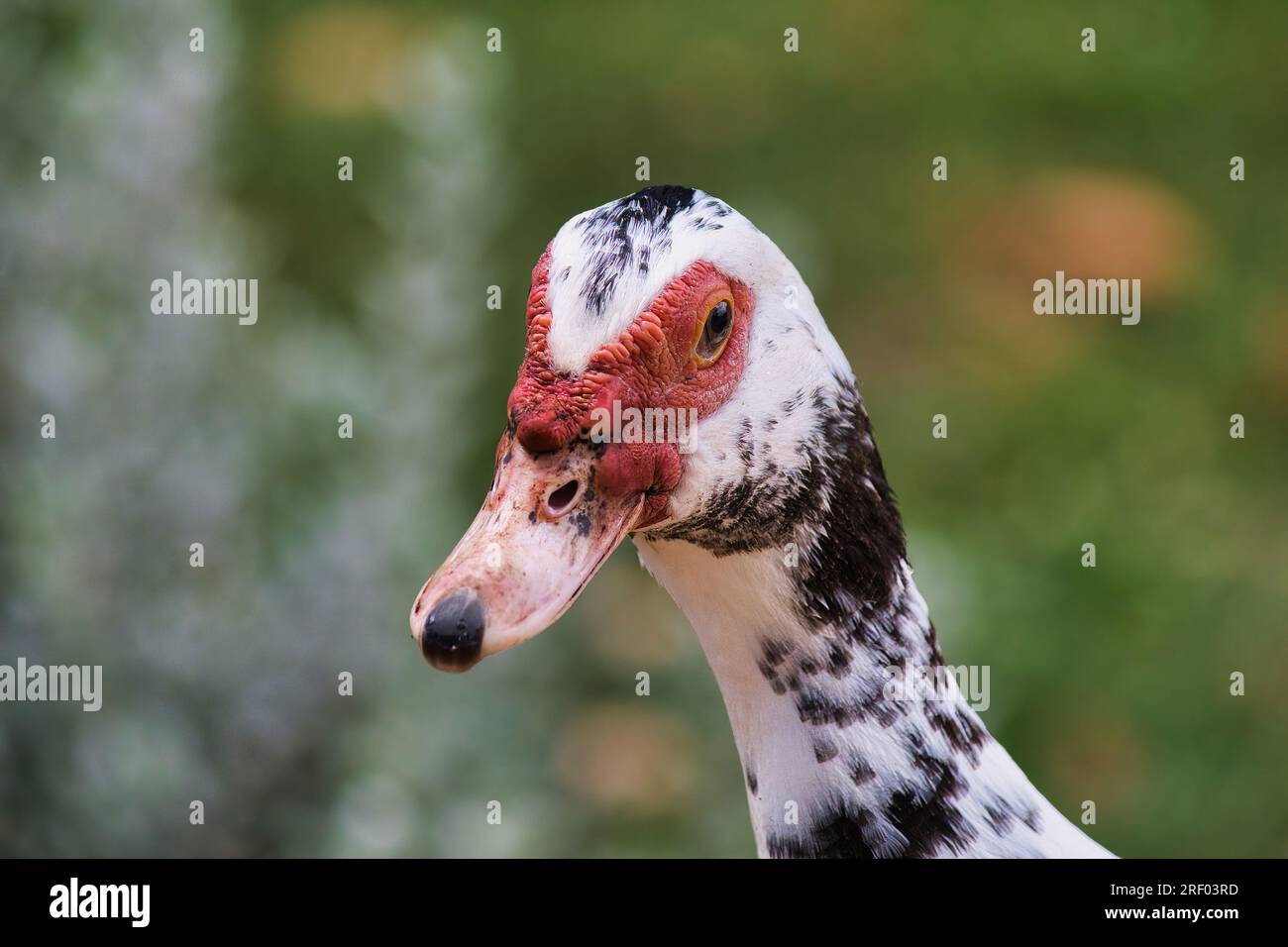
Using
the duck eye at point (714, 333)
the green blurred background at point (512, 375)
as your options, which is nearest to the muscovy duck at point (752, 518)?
the duck eye at point (714, 333)

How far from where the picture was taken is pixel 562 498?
1972 mm

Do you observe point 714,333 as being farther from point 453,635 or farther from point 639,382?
point 453,635

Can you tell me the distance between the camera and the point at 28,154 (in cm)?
395

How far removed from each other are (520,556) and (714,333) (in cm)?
42

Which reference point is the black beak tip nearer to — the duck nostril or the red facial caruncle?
the red facial caruncle

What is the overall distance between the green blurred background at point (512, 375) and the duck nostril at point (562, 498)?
1726 mm

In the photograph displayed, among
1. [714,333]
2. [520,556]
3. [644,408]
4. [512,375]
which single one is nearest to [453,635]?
[520,556]

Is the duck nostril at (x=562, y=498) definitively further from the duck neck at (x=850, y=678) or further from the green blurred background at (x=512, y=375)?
the green blurred background at (x=512, y=375)

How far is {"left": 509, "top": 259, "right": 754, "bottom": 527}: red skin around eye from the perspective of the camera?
196cm

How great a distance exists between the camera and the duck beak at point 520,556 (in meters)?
1.82

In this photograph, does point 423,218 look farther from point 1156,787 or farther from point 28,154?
Result: point 1156,787

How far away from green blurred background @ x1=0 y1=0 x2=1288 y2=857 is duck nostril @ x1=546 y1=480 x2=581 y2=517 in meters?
1.73

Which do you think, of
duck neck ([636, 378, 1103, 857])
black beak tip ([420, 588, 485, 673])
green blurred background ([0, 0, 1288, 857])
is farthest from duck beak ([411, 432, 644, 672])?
green blurred background ([0, 0, 1288, 857])
